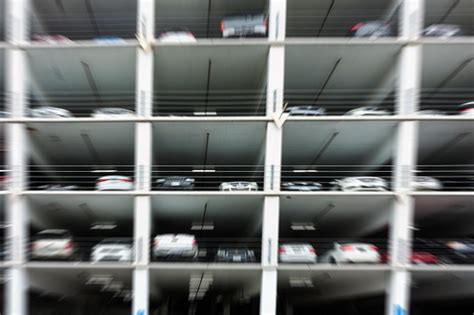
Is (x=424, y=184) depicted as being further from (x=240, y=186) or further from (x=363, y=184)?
(x=240, y=186)

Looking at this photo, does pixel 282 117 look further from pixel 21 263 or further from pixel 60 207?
pixel 21 263

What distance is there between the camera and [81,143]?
18.7 feet

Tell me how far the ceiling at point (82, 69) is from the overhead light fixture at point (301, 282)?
576 centimetres

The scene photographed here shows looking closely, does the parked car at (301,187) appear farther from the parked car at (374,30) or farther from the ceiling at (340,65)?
the parked car at (374,30)

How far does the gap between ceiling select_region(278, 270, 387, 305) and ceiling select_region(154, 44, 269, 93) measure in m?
4.21

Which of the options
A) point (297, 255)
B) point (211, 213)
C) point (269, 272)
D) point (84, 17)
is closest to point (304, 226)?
point (297, 255)

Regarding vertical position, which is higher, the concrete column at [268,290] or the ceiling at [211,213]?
the ceiling at [211,213]

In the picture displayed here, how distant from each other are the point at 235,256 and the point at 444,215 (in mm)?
4808

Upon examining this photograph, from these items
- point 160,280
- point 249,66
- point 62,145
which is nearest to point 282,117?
point 249,66

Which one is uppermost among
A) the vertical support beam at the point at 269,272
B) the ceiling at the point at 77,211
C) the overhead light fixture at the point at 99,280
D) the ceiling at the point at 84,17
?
the ceiling at the point at 84,17

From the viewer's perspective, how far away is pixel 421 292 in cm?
618

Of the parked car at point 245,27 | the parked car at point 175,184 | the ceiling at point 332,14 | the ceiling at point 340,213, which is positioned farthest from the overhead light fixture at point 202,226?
the ceiling at point 332,14

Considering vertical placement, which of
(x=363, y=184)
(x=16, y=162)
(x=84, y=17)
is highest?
(x=84, y=17)

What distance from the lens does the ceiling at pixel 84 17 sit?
5957 mm
